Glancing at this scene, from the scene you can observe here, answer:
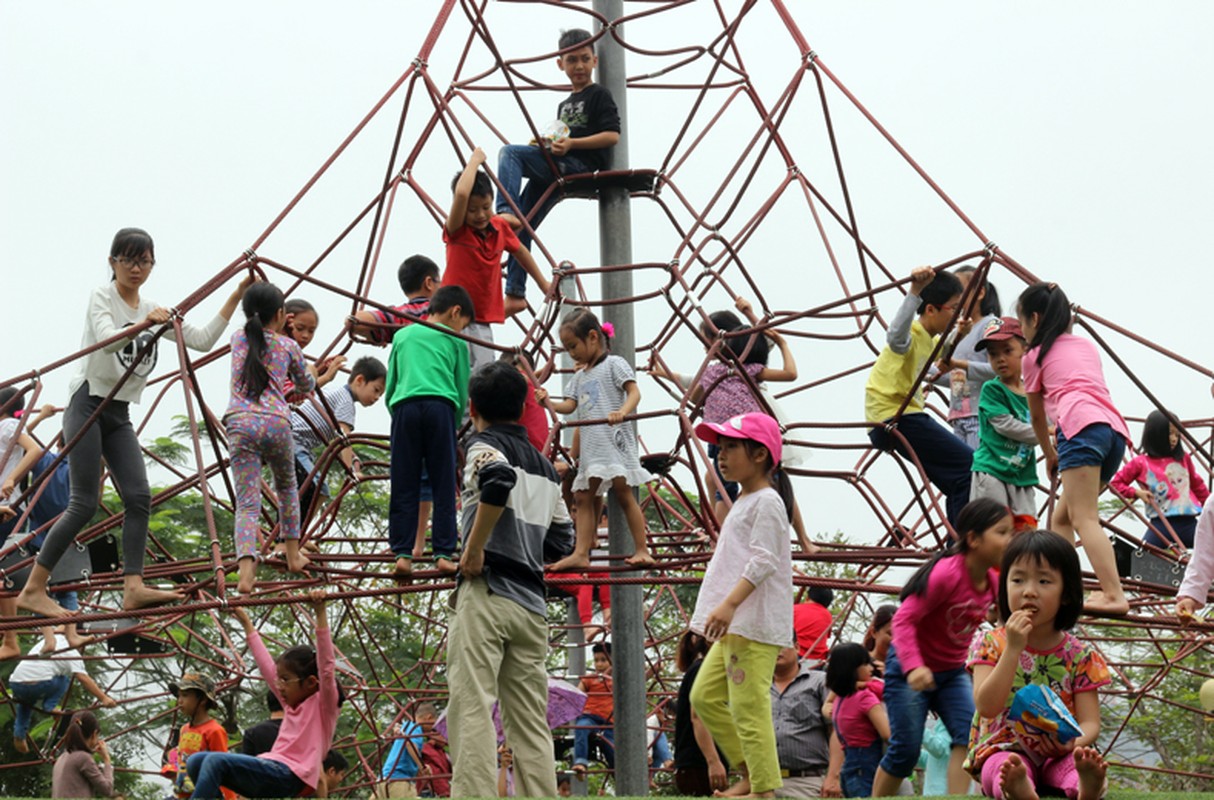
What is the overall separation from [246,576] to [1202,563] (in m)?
3.97

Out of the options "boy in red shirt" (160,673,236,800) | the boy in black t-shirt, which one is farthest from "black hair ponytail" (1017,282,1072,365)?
"boy in red shirt" (160,673,236,800)

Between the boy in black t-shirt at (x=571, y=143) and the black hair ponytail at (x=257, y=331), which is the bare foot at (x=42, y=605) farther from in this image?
the boy in black t-shirt at (x=571, y=143)

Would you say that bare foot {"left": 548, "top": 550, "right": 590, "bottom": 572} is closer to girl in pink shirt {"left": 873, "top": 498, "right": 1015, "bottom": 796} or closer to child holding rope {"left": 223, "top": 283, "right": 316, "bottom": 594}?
child holding rope {"left": 223, "top": 283, "right": 316, "bottom": 594}

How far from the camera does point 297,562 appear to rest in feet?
25.1

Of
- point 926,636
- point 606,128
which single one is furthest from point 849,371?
point 926,636

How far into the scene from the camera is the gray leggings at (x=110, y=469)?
7645 millimetres

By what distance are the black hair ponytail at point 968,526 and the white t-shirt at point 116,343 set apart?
3331 mm

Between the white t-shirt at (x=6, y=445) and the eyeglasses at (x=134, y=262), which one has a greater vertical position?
the eyeglasses at (x=134, y=262)


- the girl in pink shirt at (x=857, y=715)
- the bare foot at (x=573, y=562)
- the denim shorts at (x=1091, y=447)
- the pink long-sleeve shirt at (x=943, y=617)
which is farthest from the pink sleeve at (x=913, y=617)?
the bare foot at (x=573, y=562)

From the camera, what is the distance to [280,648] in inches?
713

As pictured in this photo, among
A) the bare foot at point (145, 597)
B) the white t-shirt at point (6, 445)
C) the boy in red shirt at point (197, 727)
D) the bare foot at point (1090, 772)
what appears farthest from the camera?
the white t-shirt at point (6, 445)

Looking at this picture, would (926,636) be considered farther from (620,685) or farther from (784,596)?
(620,685)

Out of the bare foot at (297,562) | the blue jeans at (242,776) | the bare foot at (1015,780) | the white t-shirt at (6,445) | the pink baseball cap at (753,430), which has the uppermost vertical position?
the white t-shirt at (6,445)

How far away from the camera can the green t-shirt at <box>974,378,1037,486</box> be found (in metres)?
7.38
